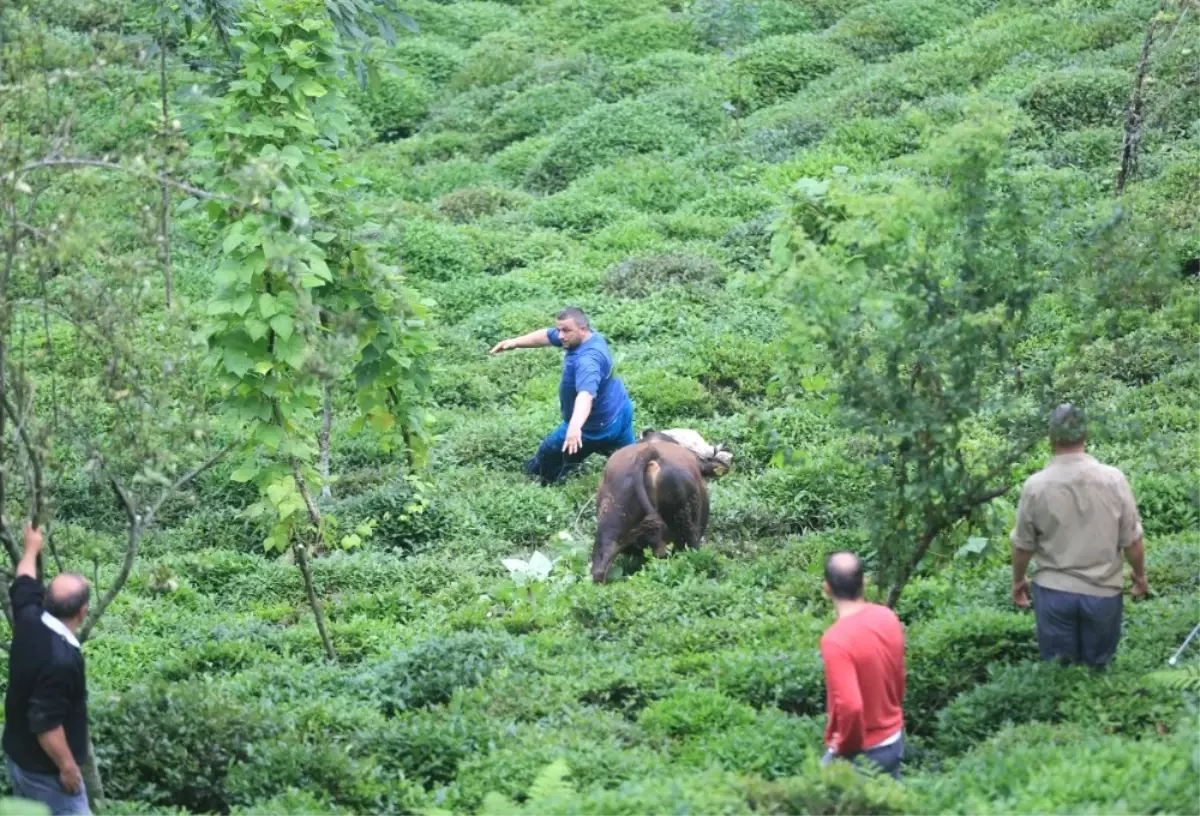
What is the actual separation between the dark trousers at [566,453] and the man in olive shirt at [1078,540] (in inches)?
235

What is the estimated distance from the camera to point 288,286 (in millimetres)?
11477

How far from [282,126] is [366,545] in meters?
3.69

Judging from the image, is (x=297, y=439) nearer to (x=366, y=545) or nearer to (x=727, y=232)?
(x=366, y=545)

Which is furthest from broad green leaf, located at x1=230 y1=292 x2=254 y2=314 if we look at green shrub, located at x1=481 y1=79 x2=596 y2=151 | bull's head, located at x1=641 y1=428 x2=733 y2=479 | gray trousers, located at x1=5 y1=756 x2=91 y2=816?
green shrub, located at x1=481 y1=79 x2=596 y2=151

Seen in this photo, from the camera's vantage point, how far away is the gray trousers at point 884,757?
24.8 feet

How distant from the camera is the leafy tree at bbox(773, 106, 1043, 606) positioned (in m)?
8.64

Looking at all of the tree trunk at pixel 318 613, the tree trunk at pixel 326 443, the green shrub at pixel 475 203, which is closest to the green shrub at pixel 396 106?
the green shrub at pixel 475 203

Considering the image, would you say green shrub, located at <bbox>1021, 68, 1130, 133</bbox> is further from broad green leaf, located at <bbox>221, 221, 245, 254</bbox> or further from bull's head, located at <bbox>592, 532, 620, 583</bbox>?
broad green leaf, located at <bbox>221, 221, 245, 254</bbox>

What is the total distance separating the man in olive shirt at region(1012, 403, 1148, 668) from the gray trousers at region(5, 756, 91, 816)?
513 centimetres

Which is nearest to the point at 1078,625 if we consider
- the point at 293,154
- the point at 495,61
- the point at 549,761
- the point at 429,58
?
the point at 549,761

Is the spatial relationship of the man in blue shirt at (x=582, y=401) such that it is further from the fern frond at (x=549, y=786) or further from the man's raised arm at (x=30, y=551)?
the fern frond at (x=549, y=786)

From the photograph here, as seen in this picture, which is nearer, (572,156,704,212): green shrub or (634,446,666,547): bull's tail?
(634,446,666,547): bull's tail

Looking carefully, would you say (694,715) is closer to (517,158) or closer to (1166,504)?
(1166,504)

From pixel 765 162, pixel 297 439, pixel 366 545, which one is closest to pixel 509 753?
pixel 297 439
